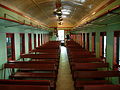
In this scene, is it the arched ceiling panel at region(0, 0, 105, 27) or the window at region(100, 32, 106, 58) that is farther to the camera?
the window at region(100, 32, 106, 58)

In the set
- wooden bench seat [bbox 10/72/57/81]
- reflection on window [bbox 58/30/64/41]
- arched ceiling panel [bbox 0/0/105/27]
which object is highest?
arched ceiling panel [bbox 0/0/105/27]

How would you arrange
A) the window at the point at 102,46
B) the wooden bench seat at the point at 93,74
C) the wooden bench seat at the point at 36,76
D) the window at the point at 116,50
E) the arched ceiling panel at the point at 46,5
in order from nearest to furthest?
the wooden bench seat at the point at 93,74 → the wooden bench seat at the point at 36,76 → the window at the point at 116,50 → the arched ceiling panel at the point at 46,5 → the window at the point at 102,46

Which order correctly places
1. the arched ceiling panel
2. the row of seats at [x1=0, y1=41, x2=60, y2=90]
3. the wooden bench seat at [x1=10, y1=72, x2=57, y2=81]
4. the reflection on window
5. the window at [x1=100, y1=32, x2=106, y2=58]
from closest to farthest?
1. the row of seats at [x1=0, y1=41, x2=60, y2=90]
2. the wooden bench seat at [x1=10, y1=72, x2=57, y2=81]
3. the arched ceiling panel
4. the window at [x1=100, y1=32, x2=106, y2=58]
5. the reflection on window

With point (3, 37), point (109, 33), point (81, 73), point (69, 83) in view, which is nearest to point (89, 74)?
point (81, 73)

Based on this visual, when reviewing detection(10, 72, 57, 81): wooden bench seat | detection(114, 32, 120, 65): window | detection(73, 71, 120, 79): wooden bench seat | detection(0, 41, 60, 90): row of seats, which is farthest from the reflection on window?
detection(73, 71, 120, 79): wooden bench seat

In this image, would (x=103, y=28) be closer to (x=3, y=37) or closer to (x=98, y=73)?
(x=98, y=73)

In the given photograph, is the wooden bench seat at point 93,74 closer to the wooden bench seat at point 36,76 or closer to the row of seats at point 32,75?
the row of seats at point 32,75

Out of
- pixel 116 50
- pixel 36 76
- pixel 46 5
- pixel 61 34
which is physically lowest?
pixel 36 76

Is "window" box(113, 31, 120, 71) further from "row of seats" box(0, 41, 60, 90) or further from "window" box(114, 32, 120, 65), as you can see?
"row of seats" box(0, 41, 60, 90)

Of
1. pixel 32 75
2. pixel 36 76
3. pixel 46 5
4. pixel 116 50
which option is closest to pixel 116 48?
pixel 116 50

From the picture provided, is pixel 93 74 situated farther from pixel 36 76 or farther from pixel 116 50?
pixel 36 76

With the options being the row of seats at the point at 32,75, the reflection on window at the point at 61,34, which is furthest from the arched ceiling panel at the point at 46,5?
the reflection on window at the point at 61,34

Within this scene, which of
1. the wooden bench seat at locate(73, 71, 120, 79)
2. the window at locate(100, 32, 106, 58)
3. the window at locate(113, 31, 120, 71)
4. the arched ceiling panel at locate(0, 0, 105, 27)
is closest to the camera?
the wooden bench seat at locate(73, 71, 120, 79)

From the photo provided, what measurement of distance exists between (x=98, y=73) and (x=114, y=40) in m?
1.78
